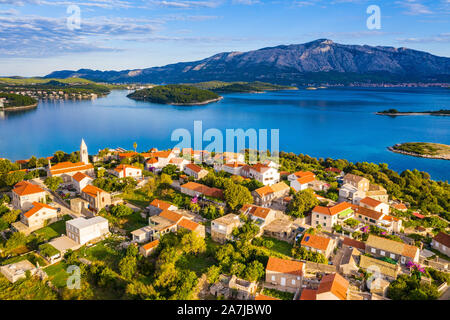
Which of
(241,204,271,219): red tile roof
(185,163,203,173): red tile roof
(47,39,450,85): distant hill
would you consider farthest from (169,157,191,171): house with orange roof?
(47,39,450,85): distant hill

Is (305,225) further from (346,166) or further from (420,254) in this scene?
(346,166)

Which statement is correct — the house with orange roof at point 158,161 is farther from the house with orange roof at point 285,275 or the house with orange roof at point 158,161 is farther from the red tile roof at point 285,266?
the house with orange roof at point 285,275

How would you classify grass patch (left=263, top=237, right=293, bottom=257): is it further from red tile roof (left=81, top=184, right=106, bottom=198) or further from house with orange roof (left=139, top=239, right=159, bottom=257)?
red tile roof (left=81, top=184, right=106, bottom=198)

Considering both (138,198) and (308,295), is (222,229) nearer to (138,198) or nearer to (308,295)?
(308,295)

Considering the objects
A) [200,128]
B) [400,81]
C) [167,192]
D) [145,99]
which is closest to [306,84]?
[400,81]

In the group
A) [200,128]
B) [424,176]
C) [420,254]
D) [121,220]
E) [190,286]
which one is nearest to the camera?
[190,286]
